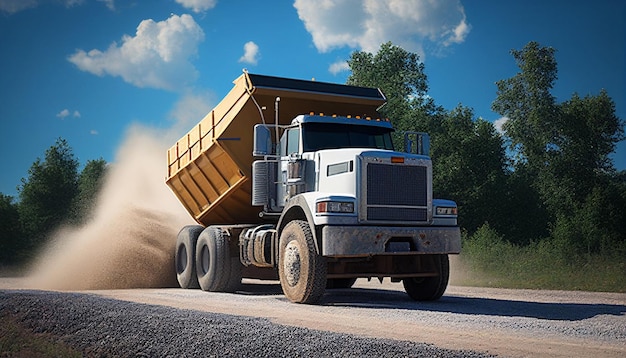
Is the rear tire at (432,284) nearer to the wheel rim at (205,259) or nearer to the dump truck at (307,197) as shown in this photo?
the dump truck at (307,197)

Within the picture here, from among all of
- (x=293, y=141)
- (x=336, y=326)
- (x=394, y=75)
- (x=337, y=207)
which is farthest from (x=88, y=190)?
(x=336, y=326)

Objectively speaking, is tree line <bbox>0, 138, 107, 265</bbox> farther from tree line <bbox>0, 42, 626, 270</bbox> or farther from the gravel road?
the gravel road

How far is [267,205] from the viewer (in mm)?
13945

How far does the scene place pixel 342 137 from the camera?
44.3ft

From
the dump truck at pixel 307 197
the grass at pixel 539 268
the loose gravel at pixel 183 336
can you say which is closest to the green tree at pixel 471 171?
the grass at pixel 539 268

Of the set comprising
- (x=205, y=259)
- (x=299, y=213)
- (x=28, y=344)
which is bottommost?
(x=28, y=344)

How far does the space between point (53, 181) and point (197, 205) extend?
1325 inches

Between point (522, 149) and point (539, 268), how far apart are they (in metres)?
27.8

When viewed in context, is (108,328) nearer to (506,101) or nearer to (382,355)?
(382,355)

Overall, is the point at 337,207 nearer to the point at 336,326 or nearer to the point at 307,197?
the point at 307,197

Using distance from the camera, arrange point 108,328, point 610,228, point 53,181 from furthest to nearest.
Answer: point 53,181
point 610,228
point 108,328

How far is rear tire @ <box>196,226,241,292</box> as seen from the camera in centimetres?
1509

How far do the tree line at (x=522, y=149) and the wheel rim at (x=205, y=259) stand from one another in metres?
22.3

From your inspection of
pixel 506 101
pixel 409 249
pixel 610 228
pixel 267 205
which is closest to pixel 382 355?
pixel 409 249
